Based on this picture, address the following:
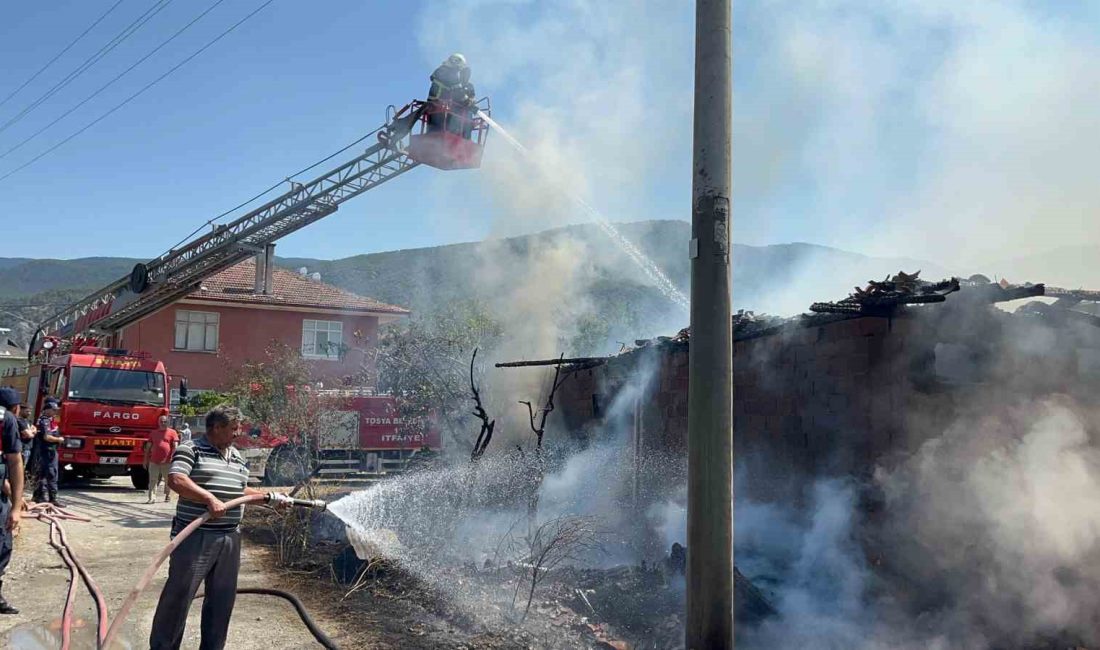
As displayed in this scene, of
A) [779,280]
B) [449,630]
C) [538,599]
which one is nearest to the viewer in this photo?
[449,630]

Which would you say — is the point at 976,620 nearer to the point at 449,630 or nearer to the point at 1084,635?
the point at 1084,635

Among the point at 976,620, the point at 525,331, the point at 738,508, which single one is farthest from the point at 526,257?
the point at 976,620

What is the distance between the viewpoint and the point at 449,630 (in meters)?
5.98

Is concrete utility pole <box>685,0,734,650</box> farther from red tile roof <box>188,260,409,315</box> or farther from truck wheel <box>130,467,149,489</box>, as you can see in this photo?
red tile roof <box>188,260,409,315</box>

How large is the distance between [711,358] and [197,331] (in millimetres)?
29305

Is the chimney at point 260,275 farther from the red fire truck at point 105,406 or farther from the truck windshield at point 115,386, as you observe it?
the truck windshield at point 115,386

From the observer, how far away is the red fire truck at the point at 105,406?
14852 mm

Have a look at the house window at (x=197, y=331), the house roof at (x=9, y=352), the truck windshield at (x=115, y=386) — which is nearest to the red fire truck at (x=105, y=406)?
the truck windshield at (x=115, y=386)

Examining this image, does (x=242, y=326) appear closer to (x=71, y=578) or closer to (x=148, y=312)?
(x=148, y=312)

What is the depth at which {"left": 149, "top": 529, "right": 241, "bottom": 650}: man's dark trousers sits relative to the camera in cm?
448

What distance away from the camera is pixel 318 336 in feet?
105

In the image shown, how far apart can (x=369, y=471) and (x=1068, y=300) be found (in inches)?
587

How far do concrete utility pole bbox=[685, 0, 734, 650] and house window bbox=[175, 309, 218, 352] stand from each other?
2888 centimetres

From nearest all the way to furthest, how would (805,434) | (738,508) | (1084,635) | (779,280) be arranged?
1. (1084,635)
2. (805,434)
3. (738,508)
4. (779,280)
